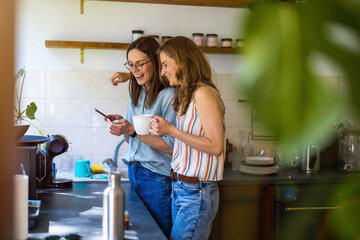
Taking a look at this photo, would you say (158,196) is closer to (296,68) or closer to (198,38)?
(198,38)

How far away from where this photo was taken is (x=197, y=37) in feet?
11.0

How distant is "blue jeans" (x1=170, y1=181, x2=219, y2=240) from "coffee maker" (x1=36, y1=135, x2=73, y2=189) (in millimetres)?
702

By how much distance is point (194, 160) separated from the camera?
2119 millimetres

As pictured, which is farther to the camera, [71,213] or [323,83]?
[71,213]

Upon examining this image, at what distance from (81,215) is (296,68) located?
1855 mm

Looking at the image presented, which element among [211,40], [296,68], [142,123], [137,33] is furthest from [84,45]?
[296,68]

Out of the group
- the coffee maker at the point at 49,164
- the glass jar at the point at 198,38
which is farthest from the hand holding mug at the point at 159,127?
the glass jar at the point at 198,38

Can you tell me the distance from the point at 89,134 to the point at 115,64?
542mm

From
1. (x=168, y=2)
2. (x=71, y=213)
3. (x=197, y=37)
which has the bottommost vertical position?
(x=71, y=213)

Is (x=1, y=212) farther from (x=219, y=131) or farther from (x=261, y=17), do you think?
(x=219, y=131)

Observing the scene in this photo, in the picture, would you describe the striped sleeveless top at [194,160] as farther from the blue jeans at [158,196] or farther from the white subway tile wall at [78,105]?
the white subway tile wall at [78,105]

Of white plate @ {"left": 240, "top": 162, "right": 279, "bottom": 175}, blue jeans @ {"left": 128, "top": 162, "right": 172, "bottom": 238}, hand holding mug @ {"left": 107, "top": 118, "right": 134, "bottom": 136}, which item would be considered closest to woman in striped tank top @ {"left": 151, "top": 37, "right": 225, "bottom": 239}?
blue jeans @ {"left": 128, "top": 162, "right": 172, "bottom": 238}

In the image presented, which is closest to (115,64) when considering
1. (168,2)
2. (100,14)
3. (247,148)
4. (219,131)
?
(100,14)

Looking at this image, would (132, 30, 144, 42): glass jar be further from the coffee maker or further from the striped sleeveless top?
the striped sleeveless top
